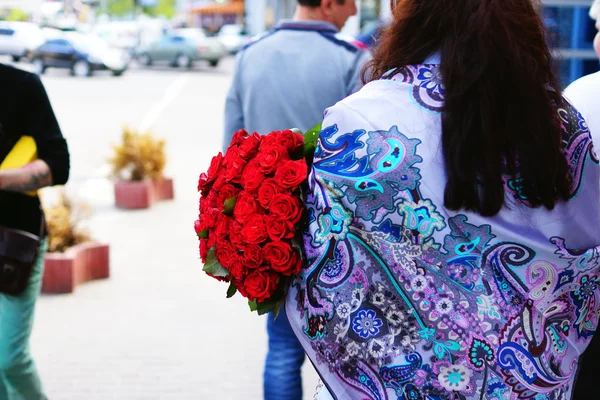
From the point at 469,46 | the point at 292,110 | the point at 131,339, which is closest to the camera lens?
the point at 469,46

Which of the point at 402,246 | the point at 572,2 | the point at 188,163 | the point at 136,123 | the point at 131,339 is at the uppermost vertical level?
the point at 402,246

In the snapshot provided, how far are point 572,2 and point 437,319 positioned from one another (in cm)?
601

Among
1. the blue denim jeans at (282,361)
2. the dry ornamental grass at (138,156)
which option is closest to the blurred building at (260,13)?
the blue denim jeans at (282,361)

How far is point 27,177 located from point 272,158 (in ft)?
4.31

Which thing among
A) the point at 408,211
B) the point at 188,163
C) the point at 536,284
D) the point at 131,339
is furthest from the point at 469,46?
the point at 188,163

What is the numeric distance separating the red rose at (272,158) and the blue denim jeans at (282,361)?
1.35 meters

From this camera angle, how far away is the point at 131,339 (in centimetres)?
553

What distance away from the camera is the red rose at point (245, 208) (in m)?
2.27

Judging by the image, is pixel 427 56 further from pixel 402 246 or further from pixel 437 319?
pixel 437 319

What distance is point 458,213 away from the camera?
2.06m

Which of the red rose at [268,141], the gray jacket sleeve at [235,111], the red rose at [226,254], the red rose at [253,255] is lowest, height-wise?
the gray jacket sleeve at [235,111]

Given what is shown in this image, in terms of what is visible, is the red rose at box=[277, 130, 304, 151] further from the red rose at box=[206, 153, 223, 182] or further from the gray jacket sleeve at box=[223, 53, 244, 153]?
the gray jacket sleeve at box=[223, 53, 244, 153]

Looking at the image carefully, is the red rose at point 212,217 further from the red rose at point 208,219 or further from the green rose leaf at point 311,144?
the green rose leaf at point 311,144

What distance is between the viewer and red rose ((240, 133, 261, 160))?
7.88ft
